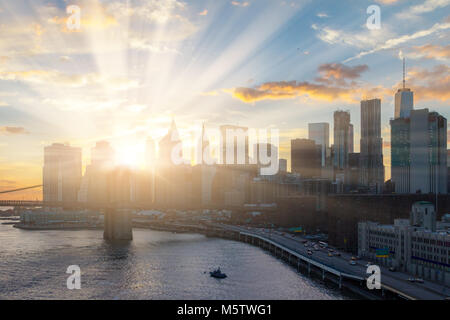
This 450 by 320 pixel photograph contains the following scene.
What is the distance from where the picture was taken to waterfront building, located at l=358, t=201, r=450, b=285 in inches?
1763

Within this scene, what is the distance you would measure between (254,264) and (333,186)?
398ft

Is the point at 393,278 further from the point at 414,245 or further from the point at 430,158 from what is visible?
the point at 430,158

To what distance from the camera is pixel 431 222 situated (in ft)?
200

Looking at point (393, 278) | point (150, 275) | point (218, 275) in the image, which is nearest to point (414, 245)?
point (393, 278)

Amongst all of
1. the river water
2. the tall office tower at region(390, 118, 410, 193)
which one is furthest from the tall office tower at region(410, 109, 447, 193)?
the river water

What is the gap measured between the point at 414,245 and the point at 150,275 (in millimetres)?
33853

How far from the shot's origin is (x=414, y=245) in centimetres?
4903

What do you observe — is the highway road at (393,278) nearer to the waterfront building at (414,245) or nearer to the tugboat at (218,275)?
the waterfront building at (414,245)

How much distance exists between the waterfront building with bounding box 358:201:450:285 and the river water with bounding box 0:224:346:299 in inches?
374

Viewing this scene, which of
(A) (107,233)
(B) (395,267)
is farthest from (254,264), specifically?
(A) (107,233)

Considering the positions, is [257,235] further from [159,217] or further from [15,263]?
[159,217]

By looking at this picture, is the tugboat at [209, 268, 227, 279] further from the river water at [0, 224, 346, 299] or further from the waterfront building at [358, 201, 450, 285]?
the waterfront building at [358, 201, 450, 285]

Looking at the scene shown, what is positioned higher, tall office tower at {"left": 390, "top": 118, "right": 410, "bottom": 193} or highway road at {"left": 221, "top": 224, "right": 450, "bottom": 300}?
tall office tower at {"left": 390, "top": 118, "right": 410, "bottom": 193}

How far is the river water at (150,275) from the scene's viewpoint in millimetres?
46062
